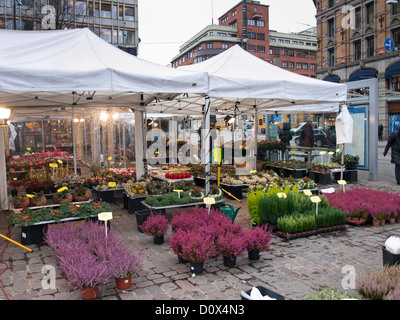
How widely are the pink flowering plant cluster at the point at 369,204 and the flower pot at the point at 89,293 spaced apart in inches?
208

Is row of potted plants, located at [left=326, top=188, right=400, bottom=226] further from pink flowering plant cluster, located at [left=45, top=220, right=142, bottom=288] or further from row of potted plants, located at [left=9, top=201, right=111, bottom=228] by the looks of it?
row of potted plants, located at [left=9, top=201, right=111, bottom=228]

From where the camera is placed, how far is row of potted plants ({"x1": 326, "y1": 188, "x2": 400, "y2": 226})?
22.7 ft

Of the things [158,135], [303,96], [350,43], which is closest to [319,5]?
[350,43]

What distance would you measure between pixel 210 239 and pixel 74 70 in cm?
357

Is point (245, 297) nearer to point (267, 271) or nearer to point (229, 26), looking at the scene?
point (267, 271)

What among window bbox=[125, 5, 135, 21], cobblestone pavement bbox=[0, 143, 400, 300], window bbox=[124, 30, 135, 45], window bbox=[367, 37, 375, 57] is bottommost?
cobblestone pavement bbox=[0, 143, 400, 300]

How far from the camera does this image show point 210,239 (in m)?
4.93

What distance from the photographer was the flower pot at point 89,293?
12.6ft

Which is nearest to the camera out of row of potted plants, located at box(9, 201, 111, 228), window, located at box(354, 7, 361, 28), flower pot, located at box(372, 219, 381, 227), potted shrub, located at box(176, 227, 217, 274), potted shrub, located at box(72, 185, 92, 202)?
potted shrub, located at box(176, 227, 217, 274)

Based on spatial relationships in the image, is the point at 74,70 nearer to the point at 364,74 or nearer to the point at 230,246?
the point at 230,246

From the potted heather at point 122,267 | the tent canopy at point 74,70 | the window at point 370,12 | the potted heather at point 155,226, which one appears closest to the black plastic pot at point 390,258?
the potted heather at point 122,267

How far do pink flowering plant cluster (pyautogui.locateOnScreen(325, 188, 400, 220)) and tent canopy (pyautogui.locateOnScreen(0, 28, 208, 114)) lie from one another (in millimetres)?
3815

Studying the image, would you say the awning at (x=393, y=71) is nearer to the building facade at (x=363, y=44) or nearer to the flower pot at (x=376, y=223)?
the building facade at (x=363, y=44)

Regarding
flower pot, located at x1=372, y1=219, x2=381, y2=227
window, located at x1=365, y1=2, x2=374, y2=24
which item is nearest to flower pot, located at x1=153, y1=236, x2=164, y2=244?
flower pot, located at x1=372, y1=219, x2=381, y2=227
